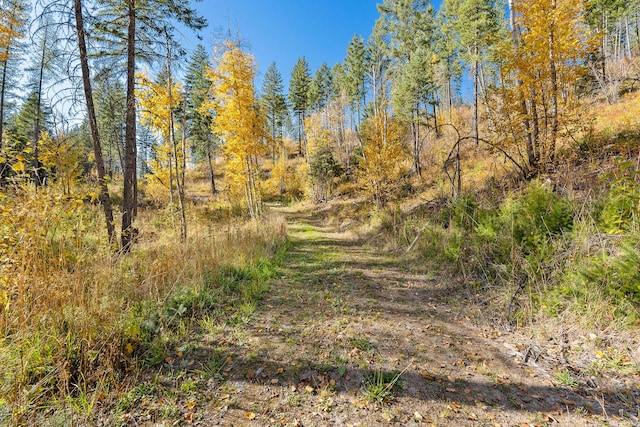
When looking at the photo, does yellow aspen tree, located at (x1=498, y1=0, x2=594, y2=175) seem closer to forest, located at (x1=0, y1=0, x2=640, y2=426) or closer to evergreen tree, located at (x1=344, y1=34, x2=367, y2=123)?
forest, located at (x1=0, y1=0, x2=640, y2=426)

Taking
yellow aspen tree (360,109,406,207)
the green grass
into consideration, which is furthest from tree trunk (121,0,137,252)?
yellow aspen tree (360,109,406,207)

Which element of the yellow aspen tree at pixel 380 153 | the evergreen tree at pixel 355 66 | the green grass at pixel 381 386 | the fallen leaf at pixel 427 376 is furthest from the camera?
the evergreen tree at pixel 355 66

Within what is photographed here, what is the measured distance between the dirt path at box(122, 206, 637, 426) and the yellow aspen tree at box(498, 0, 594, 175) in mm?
6398

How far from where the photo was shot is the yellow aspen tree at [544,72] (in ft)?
23.0

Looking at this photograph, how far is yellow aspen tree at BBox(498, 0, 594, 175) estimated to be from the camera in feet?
23.0

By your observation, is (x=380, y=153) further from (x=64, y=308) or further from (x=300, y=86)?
(x=300, y=86)

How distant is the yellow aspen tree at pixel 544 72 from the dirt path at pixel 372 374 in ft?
21.0

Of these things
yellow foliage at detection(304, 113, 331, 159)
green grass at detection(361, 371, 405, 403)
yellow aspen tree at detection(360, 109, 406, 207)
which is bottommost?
green grass at detection(361, 371, 405, 403)

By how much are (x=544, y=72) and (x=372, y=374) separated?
9.61 m

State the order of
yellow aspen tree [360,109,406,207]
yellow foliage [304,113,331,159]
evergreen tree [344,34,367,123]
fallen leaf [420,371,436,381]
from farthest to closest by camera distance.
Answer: evergreen tree [344,34,367,123] → yellow foliage [304,113,331,159] → yellow aspen tree [360,109,406,207] → fallen leaf [420,371,436,381]

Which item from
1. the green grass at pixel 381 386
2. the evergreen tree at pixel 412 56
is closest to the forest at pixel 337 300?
the green grass at pixel 381 386

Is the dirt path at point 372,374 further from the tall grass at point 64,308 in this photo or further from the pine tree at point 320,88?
the pine tree at point 320,88

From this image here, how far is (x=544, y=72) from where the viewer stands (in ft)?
23.8

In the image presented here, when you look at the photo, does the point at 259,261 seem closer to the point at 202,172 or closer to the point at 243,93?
the point at 243,93
